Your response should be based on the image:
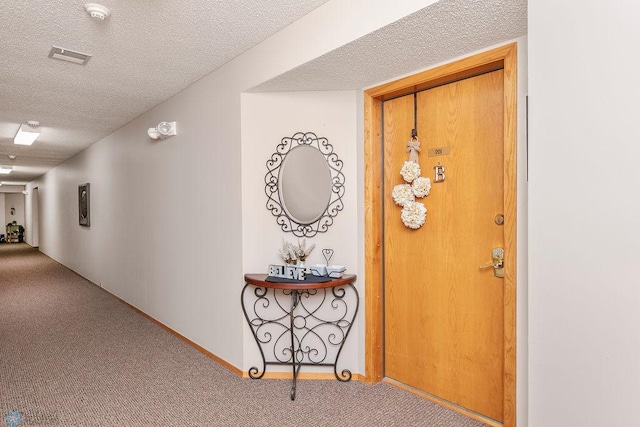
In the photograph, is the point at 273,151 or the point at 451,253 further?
the point at 273,151

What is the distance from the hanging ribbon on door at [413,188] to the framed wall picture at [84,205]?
5.69m

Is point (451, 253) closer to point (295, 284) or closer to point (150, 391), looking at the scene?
point (295, 284)

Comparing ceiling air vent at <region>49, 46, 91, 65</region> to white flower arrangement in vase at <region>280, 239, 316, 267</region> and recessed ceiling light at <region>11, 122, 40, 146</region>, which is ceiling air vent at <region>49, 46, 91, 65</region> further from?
recessed ceiling light at <region>11, 122, 40, 146</region>

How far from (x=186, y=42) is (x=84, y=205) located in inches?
197

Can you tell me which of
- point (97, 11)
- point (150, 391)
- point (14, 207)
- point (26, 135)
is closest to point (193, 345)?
point (150, 391)

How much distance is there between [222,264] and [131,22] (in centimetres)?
178

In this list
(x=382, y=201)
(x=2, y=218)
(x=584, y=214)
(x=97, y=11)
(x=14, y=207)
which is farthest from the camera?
(x=14, y=207)

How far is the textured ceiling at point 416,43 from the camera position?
1702 mm

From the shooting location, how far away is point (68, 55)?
273cm

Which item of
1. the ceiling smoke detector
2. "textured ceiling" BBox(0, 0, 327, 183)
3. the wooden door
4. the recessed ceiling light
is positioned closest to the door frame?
the wooden door

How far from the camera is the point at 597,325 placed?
1298 mm

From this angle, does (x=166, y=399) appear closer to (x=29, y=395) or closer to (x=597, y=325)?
(x=29, y=395)

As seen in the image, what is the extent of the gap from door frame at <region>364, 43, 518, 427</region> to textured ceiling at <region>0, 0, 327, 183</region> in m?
0.77

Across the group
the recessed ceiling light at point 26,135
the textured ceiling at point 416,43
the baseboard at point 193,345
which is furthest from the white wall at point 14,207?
the textured ceiling at point 416,43
